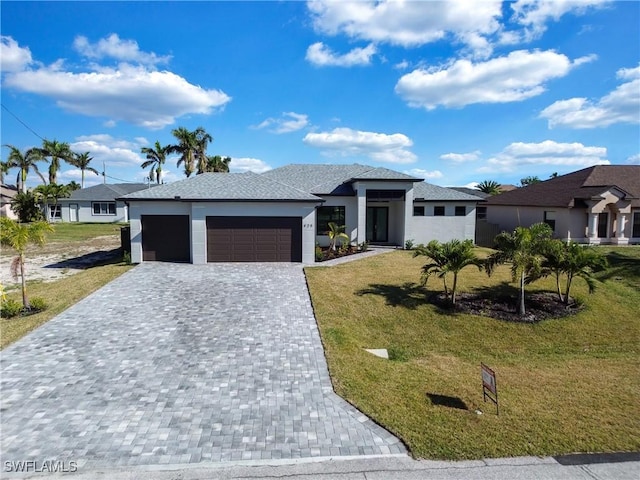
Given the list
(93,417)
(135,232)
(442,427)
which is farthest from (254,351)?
(135,232)

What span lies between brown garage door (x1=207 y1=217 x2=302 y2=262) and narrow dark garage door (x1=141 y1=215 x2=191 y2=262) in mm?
1393

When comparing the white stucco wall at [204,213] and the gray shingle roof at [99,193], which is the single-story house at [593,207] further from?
the gray shingle roof at [99,193]

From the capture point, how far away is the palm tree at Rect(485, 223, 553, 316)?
12.7 m

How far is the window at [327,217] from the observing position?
24438 mm

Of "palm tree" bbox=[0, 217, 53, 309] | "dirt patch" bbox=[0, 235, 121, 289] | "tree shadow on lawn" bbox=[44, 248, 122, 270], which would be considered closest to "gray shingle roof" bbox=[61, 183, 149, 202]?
"dirt patch" bbox=[0, 235, 121, 289]

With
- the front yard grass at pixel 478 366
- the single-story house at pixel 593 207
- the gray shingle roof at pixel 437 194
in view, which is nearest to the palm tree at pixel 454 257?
the front yard grass at pixel 478 366

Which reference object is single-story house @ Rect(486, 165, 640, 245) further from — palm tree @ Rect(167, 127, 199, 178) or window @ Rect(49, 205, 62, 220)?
window @ Rect(49, 205, 62, 220)

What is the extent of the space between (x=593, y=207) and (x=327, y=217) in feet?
59.1

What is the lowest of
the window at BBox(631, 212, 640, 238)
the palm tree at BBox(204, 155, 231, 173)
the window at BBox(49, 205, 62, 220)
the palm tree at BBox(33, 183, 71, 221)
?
the window at BBox(631, 212, 640, 238)

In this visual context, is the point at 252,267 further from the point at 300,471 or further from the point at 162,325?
the point at 300,471

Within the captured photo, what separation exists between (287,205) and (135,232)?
7671 mm

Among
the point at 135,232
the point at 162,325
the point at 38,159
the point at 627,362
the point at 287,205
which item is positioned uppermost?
the point at 38,159

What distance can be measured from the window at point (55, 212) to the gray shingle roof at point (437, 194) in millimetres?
44444

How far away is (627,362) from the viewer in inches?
405
